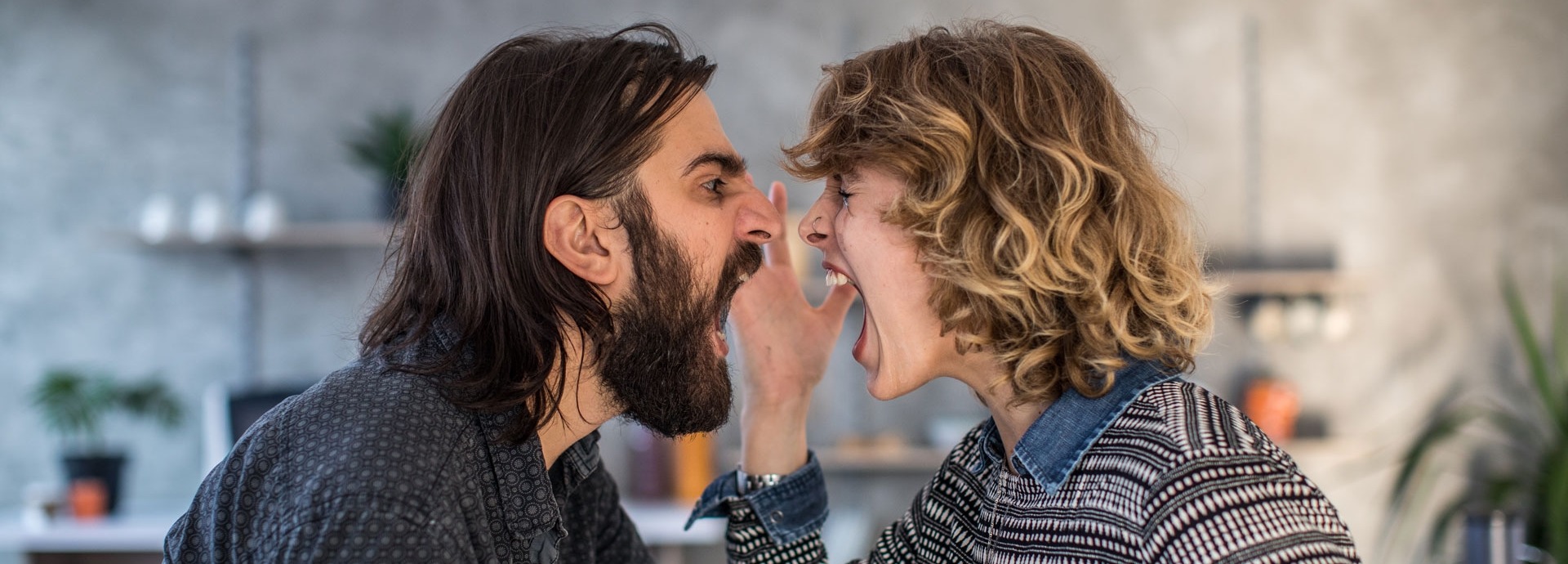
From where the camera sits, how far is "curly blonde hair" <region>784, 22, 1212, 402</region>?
1.19 meters

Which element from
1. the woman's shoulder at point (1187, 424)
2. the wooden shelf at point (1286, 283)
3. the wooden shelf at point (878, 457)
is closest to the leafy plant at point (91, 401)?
the wooden shelf at point (878, 457)

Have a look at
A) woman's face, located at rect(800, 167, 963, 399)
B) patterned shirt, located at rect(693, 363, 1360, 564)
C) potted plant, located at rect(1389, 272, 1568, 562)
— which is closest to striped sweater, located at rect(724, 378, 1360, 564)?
patterned shirt, located at rect(693, 363, 1360, 564)

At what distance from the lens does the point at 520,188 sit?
55.4 inches

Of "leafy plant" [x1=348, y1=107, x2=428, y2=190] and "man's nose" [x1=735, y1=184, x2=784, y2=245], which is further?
"leafy plant" [x1=348, y1=107, x2=428, y2=190]

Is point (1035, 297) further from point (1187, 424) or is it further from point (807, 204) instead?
point (807, 204)

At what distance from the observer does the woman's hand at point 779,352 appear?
1.63 meters

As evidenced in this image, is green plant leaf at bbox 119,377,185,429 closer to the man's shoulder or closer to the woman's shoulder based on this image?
the man's shoulder

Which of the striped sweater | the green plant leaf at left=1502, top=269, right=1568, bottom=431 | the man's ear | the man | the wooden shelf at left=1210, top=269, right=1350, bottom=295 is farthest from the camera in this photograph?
the wooden shelf at left=1210, top=269, right=1350, bottom=295

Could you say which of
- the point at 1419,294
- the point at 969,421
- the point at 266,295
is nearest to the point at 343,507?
the point at 969,421

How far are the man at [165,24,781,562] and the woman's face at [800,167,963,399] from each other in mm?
244

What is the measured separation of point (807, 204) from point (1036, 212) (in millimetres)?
2977

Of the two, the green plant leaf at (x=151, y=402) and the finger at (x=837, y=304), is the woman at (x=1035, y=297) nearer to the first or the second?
the finger at (x=837, y=304)

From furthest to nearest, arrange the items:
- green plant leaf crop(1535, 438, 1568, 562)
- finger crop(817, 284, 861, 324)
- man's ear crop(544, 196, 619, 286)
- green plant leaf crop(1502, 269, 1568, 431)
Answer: green plant leaf crop(1502, 269, 1568, 431), green plant leaf crop(1535, 438, 1568, 562), finger crop(817, 284, 861, 324), man's ear crop(544, 196, 619, 286)

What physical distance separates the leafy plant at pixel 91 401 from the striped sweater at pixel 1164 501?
340 cm
